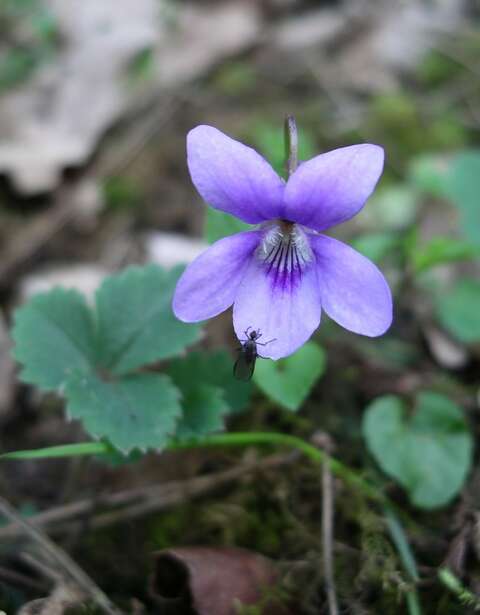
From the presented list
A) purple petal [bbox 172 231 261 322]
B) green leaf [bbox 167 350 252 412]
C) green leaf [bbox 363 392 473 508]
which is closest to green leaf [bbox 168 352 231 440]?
green leaf [bbox 167 350 252 412]

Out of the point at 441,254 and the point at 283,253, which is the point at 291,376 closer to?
the point at 283,253

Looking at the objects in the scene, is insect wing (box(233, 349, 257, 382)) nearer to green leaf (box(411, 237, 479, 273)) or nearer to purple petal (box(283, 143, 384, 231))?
purple petal (box(283, 143, 384, 231))

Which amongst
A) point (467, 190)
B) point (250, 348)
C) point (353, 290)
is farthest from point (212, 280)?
point (467, 190)

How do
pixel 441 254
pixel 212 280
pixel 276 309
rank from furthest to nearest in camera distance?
pixel 441 254 < pixel 276 309 < pixel 212 280

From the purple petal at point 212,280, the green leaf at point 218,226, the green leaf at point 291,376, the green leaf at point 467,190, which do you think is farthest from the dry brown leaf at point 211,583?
the green leaf at point 467,190

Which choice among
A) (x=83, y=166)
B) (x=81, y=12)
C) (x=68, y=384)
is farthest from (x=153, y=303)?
(x=81, y=12)
